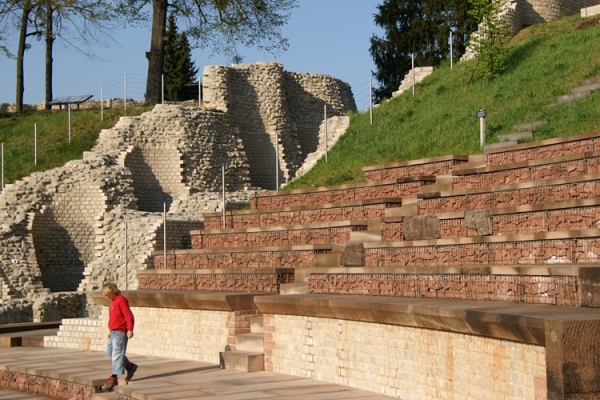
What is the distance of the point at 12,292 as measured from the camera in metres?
21.7

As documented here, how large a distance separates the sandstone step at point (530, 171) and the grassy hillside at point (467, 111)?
3367mm

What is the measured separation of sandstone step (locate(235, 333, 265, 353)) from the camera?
10852 mm

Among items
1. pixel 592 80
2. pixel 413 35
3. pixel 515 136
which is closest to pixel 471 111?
pixel 592 80

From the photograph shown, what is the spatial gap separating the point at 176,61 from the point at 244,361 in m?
41.6

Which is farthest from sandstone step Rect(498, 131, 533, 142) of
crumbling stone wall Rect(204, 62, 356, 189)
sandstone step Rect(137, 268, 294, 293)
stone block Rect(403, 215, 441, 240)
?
crumbling stone wall Rect(204, 62, 356, 189)

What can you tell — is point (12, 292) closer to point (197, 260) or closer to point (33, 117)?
point (197, 260)

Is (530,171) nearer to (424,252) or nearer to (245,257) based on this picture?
(424,252)

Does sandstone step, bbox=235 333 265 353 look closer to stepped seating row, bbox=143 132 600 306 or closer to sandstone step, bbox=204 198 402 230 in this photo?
stepped seating row, bbox=143 132 600 306

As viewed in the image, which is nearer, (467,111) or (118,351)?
(118,351)

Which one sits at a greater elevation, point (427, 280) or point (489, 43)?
point (489, 43)

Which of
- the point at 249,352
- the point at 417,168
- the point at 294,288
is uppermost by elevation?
the point at 417,168

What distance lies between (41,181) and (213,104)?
298 inches

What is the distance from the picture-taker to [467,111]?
19125mm

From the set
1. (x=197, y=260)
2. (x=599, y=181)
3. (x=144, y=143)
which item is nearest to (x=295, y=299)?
(x=599, y=181)
